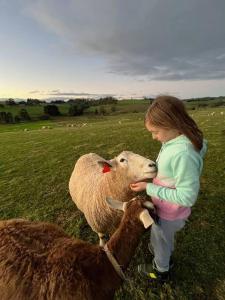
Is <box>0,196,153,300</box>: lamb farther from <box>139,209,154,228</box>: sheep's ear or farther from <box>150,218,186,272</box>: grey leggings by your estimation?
<box>150,218,186,272</box>: grey leggings

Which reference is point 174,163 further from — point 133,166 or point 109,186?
point 109,186

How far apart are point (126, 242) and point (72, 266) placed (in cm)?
68

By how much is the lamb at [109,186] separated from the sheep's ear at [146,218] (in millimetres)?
968

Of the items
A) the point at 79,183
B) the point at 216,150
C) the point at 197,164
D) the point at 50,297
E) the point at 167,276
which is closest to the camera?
the point at 50,297

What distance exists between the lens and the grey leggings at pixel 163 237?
3.71m

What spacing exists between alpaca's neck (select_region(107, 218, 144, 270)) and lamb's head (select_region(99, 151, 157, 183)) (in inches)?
39.7

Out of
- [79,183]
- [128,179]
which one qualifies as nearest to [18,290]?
[128,179]

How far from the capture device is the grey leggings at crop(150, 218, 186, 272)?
371cm

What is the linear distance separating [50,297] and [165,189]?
1.82 meters

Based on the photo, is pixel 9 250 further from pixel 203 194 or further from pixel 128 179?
pixel 203 194

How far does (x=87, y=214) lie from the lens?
18.3ft

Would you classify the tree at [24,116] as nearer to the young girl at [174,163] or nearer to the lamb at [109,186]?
the lamb at [109,186]

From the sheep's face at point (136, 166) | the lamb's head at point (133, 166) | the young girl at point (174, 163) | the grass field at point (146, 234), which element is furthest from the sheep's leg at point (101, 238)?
the young girl at point (174, 163)

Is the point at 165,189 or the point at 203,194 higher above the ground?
the point at 165,189
